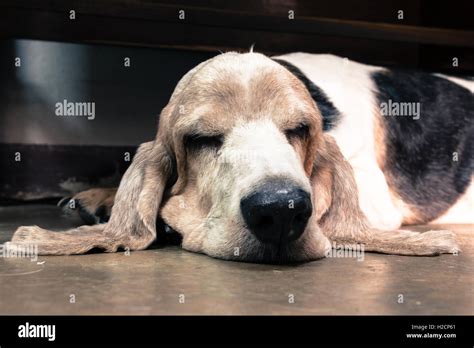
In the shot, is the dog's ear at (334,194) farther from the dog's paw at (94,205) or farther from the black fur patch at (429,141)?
the dog's paw at (94,205)

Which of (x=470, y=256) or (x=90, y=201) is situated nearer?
(x=470, y=256)

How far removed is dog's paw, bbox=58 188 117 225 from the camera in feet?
13.4

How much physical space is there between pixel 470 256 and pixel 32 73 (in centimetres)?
396

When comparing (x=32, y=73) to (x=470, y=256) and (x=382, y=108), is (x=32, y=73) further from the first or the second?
(x=470, y=256)

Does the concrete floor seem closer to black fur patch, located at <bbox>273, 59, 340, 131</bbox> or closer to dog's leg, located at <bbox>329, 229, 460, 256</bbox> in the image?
dog's leg, located at <bbox>329, 229, 460, 256</bbox>

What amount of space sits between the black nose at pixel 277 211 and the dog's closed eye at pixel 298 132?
1.77ft

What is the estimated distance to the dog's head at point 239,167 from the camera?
2630 mm

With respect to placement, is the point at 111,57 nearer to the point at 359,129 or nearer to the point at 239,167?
the point at 359,129

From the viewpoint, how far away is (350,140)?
396 centimetres

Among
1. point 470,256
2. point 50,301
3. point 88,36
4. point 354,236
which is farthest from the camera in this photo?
point 88,36

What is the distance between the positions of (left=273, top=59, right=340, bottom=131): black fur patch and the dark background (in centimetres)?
173
